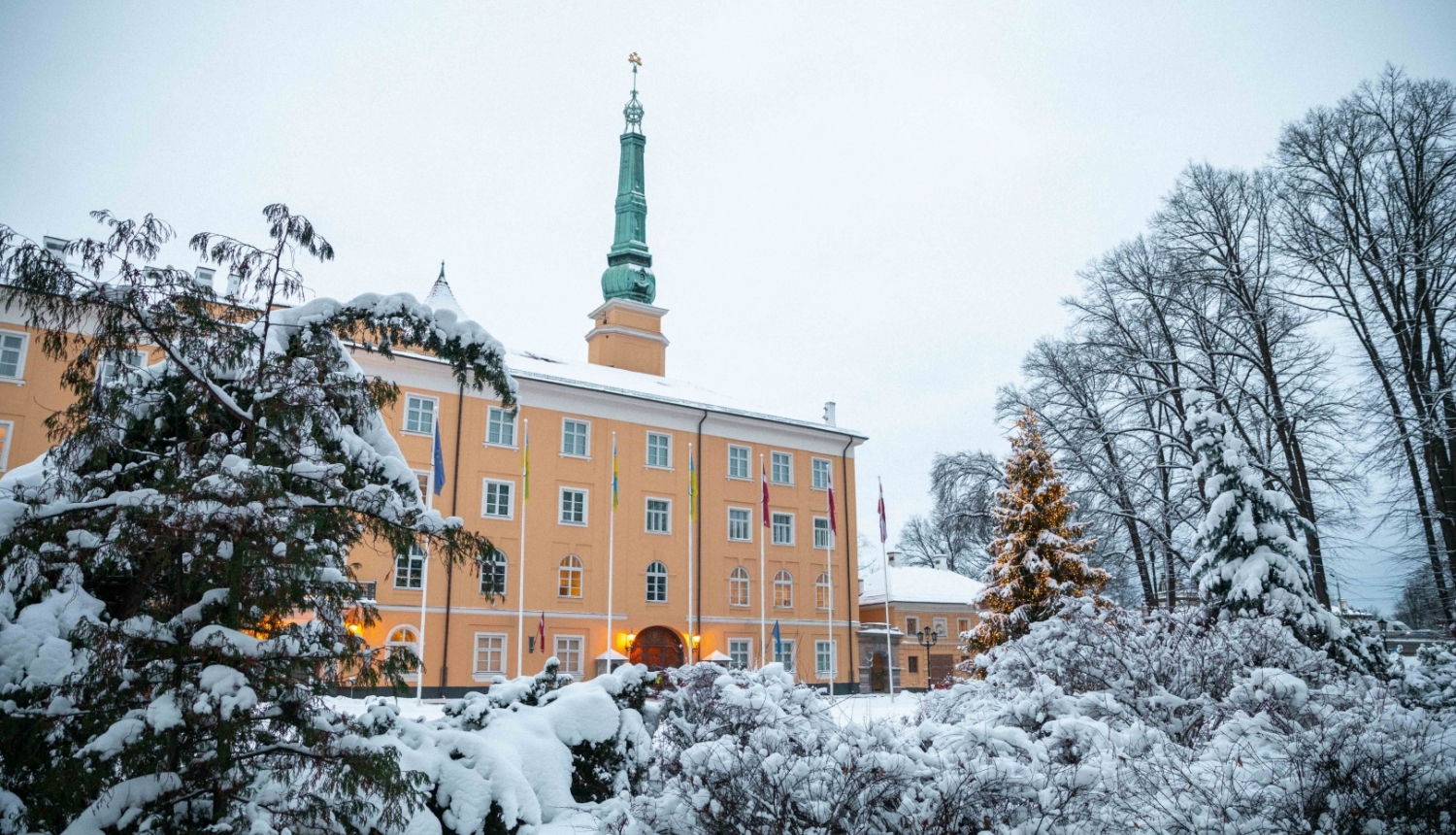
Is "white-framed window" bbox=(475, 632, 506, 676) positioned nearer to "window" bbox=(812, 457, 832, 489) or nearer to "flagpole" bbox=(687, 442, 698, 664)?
"flagpole" bbox=(687, 442, 698, 664)

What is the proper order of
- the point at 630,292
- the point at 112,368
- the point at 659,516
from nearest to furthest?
1. the point at 112,368
2. the point at 659,516
3. the point at 630,292

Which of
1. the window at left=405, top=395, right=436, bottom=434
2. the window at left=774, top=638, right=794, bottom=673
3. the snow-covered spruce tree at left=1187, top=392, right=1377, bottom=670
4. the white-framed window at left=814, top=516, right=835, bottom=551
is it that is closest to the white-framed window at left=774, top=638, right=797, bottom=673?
the window at left=774, top=638, right=794, bottom=673

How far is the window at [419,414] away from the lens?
30984 mm

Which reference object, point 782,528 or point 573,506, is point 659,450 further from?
point 782,528

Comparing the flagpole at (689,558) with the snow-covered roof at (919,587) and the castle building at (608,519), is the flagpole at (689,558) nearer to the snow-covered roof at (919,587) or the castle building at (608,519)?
the castle building at (608,519)

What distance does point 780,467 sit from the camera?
39125mm

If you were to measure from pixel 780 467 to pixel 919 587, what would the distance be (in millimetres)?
11951

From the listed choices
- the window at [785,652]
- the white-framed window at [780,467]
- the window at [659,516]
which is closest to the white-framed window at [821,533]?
the white-framed window at [780,467]

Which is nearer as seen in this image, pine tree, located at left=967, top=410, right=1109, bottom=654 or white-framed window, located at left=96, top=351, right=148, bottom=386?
white-framed window, located at left=96, top=351, right=148, bottom=386

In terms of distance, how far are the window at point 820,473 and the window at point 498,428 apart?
13772 millimetres

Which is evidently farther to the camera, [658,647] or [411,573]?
[658,647]

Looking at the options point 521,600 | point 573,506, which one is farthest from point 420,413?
point 521,600

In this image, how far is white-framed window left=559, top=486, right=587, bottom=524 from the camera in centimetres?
3325

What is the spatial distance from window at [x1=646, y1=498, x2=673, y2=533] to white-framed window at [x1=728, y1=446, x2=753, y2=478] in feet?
10.4
